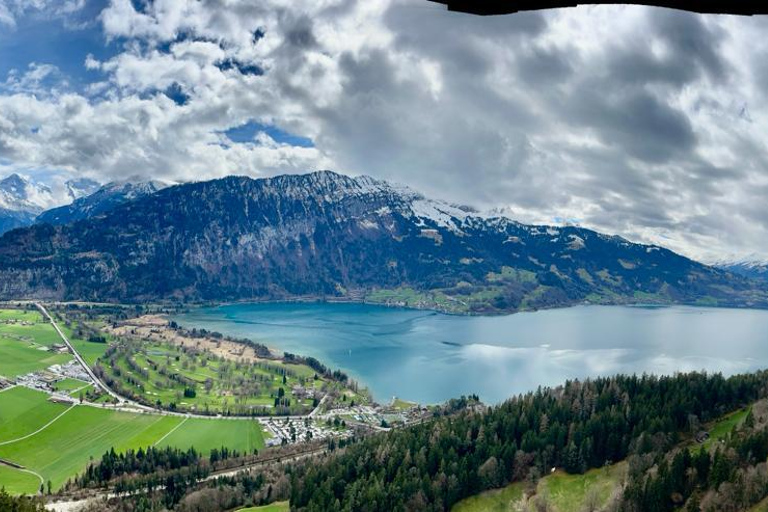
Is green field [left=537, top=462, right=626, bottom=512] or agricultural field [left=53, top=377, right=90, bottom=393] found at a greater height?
green field [left=537, top=462, right=626, bottom=512]

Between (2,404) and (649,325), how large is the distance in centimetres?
19704

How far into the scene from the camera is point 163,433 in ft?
249

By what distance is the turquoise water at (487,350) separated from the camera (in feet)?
356

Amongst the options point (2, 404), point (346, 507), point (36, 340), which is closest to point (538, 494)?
point (346, 507)

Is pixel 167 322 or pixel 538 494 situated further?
pixel 167 322

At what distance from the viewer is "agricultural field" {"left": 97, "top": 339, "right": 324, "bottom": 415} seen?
8981cm

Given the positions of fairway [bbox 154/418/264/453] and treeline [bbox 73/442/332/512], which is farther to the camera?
fairway [bbox 154/418/264/453]

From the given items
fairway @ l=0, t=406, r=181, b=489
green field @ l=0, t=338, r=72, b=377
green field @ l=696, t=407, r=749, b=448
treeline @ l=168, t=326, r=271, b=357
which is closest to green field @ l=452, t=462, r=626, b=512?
green field @ l=696, t=407, r=749, b=448

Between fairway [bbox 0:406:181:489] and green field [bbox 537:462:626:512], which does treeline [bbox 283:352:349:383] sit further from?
green field [bbox 537:462:626:512]

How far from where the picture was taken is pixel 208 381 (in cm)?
10200

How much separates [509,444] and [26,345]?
11289 cm

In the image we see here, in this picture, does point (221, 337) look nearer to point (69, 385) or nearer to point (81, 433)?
point (69, 385)

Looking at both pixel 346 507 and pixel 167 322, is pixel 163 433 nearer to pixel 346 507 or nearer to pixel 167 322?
pixel 346 507

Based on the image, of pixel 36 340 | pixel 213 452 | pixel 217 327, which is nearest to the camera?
pixel 213 452
